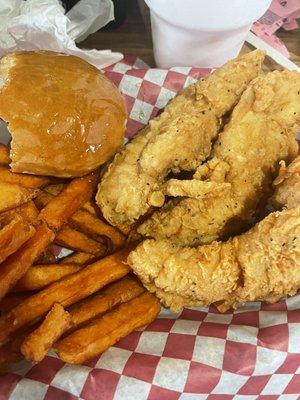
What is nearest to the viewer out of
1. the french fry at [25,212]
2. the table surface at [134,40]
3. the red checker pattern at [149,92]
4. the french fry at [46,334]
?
the french fry at [46,334]

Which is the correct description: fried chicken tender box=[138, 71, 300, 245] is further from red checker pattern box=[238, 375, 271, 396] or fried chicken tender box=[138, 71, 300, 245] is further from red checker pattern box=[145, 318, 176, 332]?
red checker pattern box=[238, 375, 271, 396]

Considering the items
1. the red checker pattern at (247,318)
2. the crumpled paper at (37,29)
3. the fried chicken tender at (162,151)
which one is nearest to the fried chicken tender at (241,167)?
the fried chicken tender at (162,151)

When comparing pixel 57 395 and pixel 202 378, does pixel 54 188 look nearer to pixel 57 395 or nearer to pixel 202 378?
pixel 57 395

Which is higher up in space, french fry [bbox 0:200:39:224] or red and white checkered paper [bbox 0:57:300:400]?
french fry [bbox 0:200:39:224]

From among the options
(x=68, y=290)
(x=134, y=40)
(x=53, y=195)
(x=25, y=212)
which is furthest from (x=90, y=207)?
(x=134, y=40)

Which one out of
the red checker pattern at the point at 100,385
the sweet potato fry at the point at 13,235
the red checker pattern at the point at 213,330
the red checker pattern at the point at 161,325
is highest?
the sweet potato fry at the point at 13,235

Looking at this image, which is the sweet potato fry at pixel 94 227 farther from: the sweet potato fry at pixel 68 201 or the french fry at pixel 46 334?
the french fry at pixel 46 334

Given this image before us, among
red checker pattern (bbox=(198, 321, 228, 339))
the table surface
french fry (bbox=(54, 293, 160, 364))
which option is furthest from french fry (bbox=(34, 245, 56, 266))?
the table surface
